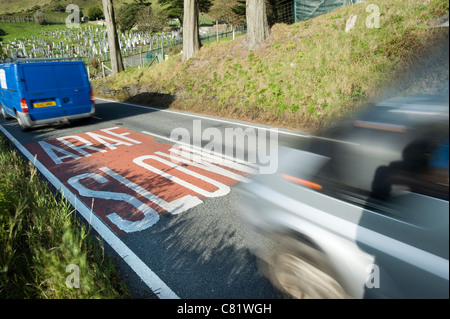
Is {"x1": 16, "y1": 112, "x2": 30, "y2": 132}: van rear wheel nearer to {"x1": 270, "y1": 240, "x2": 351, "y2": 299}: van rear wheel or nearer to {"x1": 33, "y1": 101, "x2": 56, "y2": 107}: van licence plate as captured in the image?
{"x1": 33, "y1": 101, "x2": 56, "y2": 107}: van licence plate

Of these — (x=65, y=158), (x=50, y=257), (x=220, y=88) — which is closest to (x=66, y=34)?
(x=220, y=88)

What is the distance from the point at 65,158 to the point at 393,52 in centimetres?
1062

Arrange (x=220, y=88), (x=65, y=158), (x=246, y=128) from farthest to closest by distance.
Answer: (x=220, y=88), (x=246, y=128), (x=65, y=158)

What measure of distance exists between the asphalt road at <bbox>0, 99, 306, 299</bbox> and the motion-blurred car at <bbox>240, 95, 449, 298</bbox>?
0.64m

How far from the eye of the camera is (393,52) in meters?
9.19

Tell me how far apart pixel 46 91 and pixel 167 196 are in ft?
23.7

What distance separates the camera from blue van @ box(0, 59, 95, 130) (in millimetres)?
8791

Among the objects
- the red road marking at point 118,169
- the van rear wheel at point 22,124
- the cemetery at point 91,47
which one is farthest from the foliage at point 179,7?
the red road marking at point 118,169

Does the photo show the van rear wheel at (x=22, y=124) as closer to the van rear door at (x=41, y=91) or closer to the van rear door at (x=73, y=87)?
the van rear door at (x=41, y=91)

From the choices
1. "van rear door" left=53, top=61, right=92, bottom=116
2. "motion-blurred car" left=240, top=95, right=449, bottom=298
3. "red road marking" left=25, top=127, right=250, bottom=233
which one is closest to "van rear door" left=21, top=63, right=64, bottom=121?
"van rear door" left=53, top=61, right=92, bottom=116

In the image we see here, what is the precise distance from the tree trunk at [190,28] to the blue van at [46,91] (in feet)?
28.0

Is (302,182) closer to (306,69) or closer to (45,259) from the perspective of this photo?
(45,259)

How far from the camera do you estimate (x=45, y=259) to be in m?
2.81
